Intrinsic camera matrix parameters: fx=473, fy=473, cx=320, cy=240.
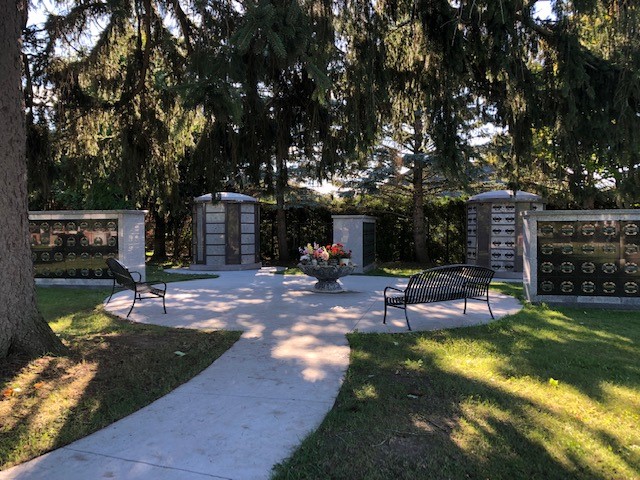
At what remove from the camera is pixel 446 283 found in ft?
23.7

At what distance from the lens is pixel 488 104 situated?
26.7ft

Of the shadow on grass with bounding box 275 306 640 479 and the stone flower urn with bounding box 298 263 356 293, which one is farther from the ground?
the stone flower urn with bounding box 298 263 356 293

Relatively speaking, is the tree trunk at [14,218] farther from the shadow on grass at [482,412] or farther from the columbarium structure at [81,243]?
the columbarium structure at [81,243]

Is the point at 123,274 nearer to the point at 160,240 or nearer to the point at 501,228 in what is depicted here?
the point at 501,228

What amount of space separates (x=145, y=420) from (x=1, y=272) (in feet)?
7.31

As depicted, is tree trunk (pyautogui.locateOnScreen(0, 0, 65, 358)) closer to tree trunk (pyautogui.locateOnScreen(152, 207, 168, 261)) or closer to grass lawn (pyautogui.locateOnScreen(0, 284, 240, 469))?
grass lawn (pyautogui.locateOnScreen(0, 284, 240, 469))

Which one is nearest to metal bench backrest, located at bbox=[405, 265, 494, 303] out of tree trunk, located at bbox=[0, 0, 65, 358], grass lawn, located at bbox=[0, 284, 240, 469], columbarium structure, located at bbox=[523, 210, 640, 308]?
columbarium structure, located at bbox=[523, 210, 640, 308]

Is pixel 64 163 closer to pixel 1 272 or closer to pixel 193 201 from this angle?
pixel 1 272

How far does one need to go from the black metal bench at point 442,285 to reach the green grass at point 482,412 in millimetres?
839

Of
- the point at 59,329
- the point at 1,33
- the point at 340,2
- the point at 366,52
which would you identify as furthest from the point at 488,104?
the point at 59,329

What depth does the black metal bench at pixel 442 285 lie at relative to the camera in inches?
269

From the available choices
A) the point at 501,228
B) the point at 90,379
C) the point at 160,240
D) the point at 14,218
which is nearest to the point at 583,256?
the point at 501,228

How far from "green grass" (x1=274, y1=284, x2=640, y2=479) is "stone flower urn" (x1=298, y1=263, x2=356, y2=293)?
419 cm

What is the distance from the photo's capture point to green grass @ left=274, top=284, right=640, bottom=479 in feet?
9.56
